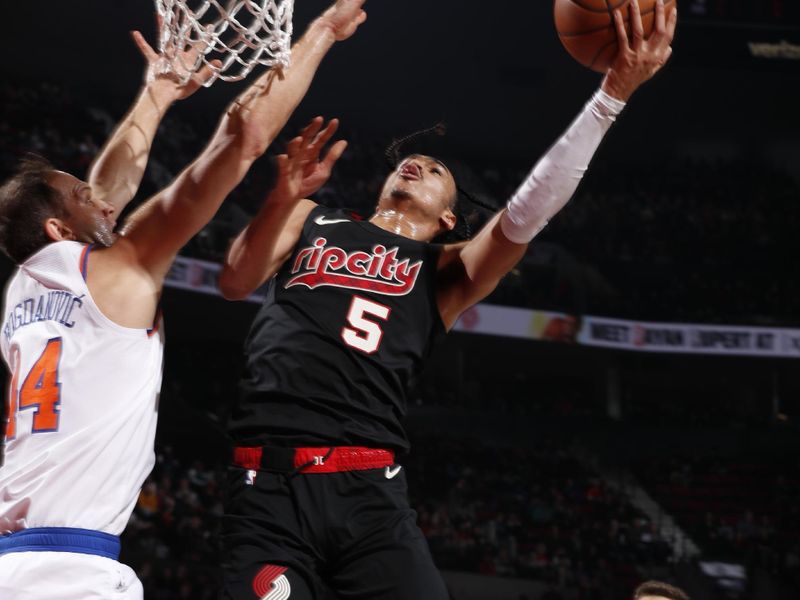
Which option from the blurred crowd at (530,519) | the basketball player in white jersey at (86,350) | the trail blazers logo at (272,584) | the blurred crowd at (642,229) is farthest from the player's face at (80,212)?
the blurred crowd at (642,229)

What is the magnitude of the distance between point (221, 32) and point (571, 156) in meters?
1.26

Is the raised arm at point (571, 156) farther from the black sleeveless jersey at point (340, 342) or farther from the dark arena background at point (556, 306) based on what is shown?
the dark arena background at point (556, 306)

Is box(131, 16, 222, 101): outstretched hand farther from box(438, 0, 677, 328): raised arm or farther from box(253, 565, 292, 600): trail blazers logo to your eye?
box(253, 565, 292, 600): trail blazers logo

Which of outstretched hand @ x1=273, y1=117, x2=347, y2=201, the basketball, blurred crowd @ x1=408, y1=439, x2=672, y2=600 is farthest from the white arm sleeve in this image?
blurred crowd @ x1=408, y1=439, x2=672, y2=600

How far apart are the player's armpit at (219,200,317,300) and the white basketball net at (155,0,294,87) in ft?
1.56

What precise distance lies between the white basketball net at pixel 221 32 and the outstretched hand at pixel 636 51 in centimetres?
101

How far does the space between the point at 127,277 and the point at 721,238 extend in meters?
21.0

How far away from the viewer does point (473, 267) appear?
11.0 feet

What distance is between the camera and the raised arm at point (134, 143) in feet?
11.0

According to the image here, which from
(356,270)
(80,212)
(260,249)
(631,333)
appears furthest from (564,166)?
(631,333)

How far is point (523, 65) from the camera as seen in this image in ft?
76.3

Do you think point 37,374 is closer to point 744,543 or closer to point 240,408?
point 240,408

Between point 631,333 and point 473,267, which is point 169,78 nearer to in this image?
point 473,267

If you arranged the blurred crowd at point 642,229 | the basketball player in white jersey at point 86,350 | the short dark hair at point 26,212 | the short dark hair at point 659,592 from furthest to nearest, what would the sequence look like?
1. the blurred crowd at point 642,229
2. the short dark hair at point 659,592
3. the short dark hair at point 26,212
4. the basketball player in white jersey at point 86,350
